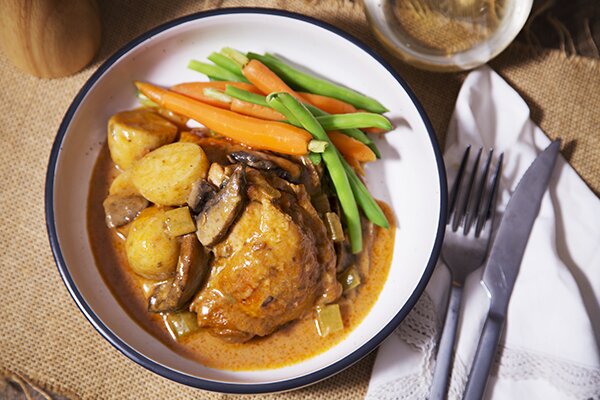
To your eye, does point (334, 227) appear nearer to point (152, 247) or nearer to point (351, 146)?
point (351, 146)

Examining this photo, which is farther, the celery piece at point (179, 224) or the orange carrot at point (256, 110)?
the orange carrot at point (256, 110)

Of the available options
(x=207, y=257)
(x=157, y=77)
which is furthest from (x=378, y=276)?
(x=157, y=77)

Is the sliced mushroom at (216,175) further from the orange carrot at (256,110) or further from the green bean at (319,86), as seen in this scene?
the green bean at (319,86)

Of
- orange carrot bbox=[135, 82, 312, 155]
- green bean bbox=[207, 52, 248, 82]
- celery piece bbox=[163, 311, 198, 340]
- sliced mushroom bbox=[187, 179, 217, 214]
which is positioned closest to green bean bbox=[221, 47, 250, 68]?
green bean bbox=[207, 52, 248, 82]

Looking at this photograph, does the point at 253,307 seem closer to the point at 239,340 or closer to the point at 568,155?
the point at 239,340

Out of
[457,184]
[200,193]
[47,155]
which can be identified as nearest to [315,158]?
[200,193]

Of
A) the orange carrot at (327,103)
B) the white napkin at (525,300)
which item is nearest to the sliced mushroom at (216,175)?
the orange carrot at (327,103)
